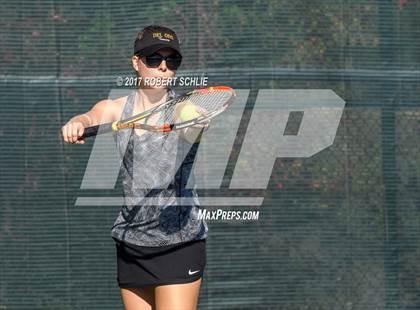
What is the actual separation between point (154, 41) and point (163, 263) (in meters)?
1.01

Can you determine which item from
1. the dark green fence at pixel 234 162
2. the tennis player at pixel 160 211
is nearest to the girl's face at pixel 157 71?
the tennis player at pixel 160 211

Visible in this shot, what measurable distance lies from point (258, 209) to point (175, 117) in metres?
2.01

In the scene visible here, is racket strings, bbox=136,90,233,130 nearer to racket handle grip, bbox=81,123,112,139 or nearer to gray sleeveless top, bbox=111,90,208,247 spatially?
gray sleeveless top, bbox=111,90,208,247

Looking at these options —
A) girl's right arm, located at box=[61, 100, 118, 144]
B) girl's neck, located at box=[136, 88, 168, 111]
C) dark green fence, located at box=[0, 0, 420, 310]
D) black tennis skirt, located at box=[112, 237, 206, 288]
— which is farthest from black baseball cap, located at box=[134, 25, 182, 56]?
dark green fence, located at box=[0, 0, 420, 310]

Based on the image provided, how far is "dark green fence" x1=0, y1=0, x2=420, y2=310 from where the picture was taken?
5.99m

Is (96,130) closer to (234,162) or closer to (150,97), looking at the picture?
(150,97)

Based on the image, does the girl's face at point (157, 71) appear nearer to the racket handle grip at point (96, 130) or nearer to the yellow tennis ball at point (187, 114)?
the yellow tennis ball at point (187, 114)

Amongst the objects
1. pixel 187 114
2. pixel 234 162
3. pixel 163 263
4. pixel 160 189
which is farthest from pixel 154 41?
pixel 234 162

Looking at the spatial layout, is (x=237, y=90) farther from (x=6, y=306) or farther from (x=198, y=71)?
(x=6, y=306)

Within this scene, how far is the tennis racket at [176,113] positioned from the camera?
4.02m

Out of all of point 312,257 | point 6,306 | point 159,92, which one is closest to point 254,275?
point 312,257

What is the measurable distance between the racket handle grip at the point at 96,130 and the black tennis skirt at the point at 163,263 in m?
0.52

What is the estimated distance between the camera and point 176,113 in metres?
4.12

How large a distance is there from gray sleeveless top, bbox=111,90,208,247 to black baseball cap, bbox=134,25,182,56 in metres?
0.38
